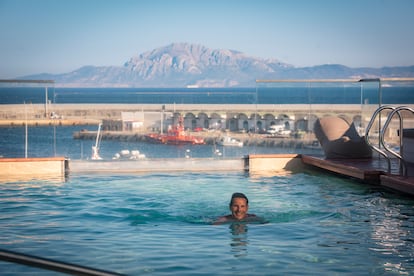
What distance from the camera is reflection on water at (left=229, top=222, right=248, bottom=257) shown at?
5.30 metres

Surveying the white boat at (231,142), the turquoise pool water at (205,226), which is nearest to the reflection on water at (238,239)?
the turquoise pool water at (205,226)

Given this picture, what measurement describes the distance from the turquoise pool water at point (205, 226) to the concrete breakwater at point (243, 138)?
10.6 ft

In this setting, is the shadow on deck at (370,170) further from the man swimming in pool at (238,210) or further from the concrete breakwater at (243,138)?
the man swimming in pool at (238,210)

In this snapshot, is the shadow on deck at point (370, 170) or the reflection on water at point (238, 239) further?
the shadow on deck at point (370, 170)

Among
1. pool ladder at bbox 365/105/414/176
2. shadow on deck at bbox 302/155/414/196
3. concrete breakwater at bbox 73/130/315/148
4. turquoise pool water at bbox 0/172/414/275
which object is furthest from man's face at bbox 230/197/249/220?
concrete breakwater at bbox 73/130/315/148

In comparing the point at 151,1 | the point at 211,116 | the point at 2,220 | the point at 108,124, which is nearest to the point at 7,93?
the point at 2,220

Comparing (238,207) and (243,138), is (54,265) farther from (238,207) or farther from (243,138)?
(243,138)

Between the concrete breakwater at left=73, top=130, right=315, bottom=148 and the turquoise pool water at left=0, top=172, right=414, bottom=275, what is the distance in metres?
3.22

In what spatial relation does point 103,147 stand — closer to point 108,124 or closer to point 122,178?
point 108,124

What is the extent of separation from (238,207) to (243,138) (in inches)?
396

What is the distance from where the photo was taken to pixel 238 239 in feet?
18.9

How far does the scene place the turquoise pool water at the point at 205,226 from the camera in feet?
16.2

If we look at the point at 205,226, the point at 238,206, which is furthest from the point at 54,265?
the point at 205,226

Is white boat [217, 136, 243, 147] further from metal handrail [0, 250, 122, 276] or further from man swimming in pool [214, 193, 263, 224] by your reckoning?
metal handrail [0, 250, 122, 276]
